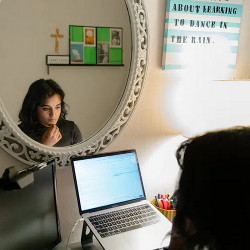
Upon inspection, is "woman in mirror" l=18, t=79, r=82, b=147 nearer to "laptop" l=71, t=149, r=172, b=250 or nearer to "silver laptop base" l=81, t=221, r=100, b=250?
"laptop" l=71, t=149, r=172, b=250

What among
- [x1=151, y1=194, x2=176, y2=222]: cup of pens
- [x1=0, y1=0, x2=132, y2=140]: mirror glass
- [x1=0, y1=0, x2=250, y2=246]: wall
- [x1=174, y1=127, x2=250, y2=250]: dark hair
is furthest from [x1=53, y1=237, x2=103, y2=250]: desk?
[x1=174, y1=127, x2=250, y2=250]: dark hair

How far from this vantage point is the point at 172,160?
1.58m

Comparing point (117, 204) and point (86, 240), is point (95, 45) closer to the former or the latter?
point (117, 204)

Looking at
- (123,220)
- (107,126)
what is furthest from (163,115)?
(123,220)

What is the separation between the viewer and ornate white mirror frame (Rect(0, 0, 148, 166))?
121cm

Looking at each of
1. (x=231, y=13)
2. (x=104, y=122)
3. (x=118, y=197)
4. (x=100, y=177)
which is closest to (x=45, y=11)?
(x=104, y=122)

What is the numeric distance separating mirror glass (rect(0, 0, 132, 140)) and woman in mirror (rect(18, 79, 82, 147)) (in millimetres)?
19

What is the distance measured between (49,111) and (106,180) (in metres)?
0.33

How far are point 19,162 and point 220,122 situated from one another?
2.65 feet

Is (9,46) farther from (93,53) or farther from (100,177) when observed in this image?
(100,177)

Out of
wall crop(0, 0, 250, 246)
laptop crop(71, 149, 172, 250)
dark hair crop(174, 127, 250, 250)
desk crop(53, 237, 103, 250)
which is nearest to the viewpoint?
dark hair crop(174, 127, 250, 250)

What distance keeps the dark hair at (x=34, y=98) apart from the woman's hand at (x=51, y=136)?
6cm

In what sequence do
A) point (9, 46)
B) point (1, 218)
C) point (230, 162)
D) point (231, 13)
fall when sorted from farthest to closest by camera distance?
point (231, 13) < point (9, 46) < point (1, 218) < point (230, 162)

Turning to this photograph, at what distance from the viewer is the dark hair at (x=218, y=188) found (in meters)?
0.61
